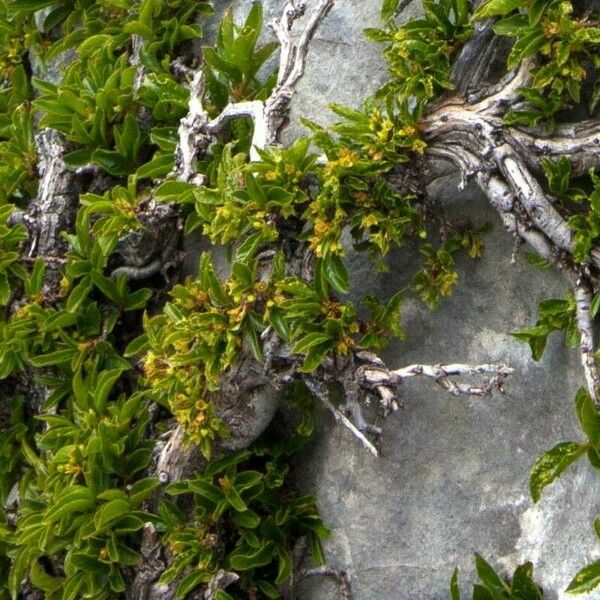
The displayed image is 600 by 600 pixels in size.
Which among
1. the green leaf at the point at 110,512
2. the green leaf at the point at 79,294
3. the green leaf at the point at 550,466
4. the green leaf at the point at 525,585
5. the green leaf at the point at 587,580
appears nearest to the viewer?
the green leaf at the point at 587,580

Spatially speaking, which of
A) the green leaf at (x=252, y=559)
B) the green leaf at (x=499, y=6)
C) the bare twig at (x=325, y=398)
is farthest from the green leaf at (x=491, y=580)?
the green leaf at (x=499, y=6)

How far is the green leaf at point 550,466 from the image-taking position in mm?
3170

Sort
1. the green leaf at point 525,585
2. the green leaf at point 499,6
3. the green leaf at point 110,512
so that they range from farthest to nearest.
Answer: the green leaf at point 110,512
the green leaf at point 525,585
the green leaf at point 499,6

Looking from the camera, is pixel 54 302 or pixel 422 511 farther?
pixel 54 302

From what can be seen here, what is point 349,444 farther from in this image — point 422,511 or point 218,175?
point 218,175

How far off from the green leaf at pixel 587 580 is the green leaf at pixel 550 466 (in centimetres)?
31

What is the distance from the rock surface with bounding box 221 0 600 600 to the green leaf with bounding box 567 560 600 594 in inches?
11.4

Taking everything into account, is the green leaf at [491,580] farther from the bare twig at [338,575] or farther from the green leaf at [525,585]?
the bare twig at [338,575]

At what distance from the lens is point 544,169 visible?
331 centimetres

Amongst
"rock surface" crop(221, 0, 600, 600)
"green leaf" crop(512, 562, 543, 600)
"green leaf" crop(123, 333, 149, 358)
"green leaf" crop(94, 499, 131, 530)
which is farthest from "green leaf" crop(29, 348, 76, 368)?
"green leaf" crop(512, 562, 543, 600)

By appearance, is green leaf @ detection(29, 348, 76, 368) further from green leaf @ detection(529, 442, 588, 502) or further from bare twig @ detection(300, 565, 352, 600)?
green leaf @ detection(529, 442, 588, 502)

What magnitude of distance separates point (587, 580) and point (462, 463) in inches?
32.9

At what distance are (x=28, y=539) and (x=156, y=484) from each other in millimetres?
679

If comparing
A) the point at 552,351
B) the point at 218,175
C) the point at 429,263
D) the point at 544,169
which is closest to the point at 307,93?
the point at 218,175
